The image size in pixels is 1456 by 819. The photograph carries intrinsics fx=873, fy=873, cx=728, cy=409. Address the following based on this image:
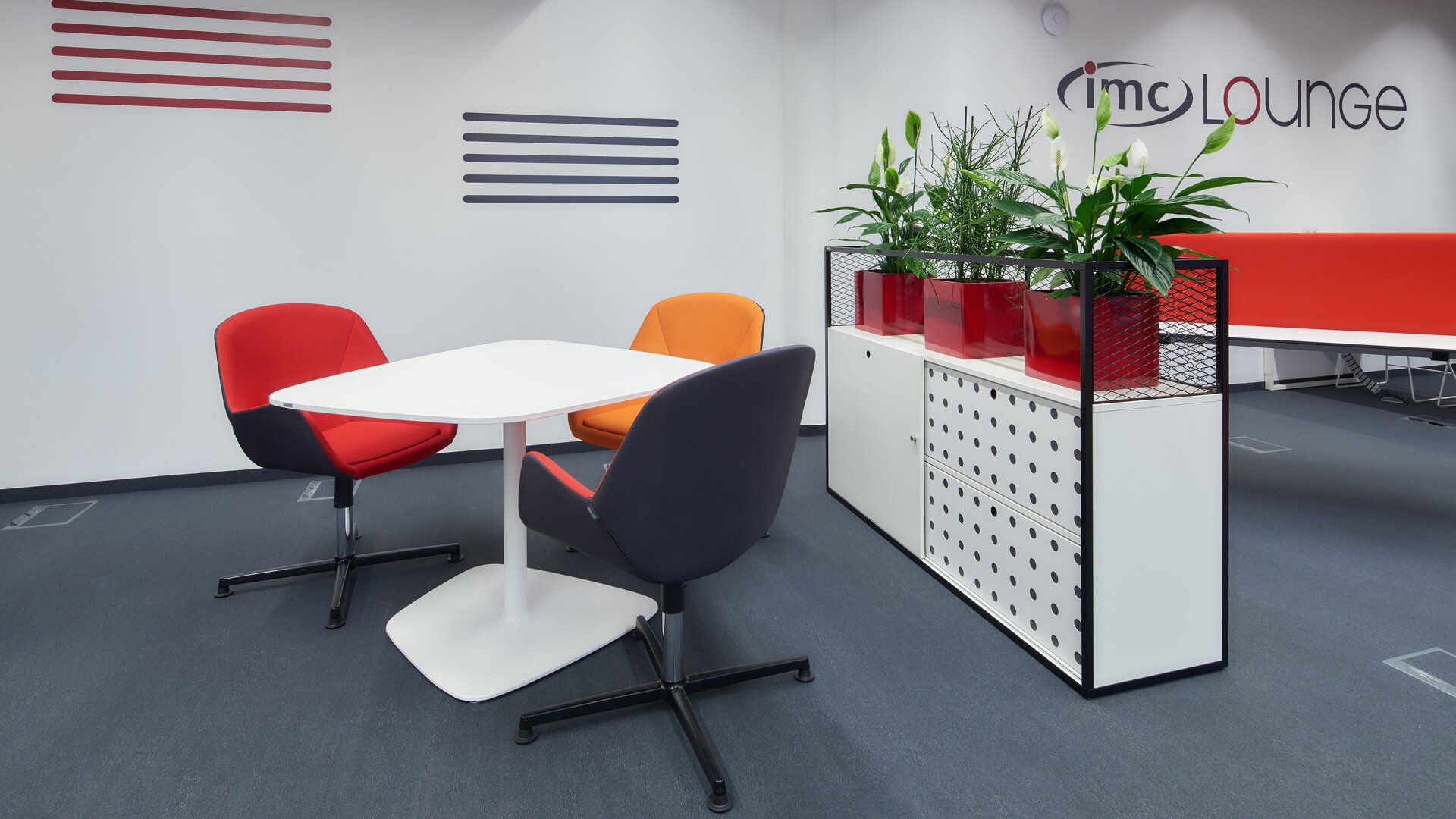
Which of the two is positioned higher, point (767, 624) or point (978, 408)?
point (978, 408)

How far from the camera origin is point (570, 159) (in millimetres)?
4332

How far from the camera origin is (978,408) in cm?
247

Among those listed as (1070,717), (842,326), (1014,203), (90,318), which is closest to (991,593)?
(1070,717)

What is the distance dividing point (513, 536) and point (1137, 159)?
1808 mm

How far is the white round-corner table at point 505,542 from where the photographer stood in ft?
6.66

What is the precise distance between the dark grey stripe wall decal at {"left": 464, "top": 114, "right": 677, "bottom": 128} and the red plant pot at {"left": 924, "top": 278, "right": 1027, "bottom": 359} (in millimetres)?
2332

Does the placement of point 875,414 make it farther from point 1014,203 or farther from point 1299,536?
point 1299,536

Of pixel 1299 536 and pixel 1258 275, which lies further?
pixel 1258 275

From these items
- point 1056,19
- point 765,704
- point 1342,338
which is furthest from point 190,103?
point 1342,338

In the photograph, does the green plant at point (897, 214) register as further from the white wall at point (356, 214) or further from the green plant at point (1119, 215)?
the white wall at point (356, 214)

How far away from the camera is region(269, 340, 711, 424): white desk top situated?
194cm

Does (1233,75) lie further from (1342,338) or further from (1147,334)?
(1147,334)

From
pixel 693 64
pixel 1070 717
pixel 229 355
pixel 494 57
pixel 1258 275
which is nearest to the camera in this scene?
pixel 1070 717

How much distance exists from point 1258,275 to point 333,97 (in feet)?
15.9
